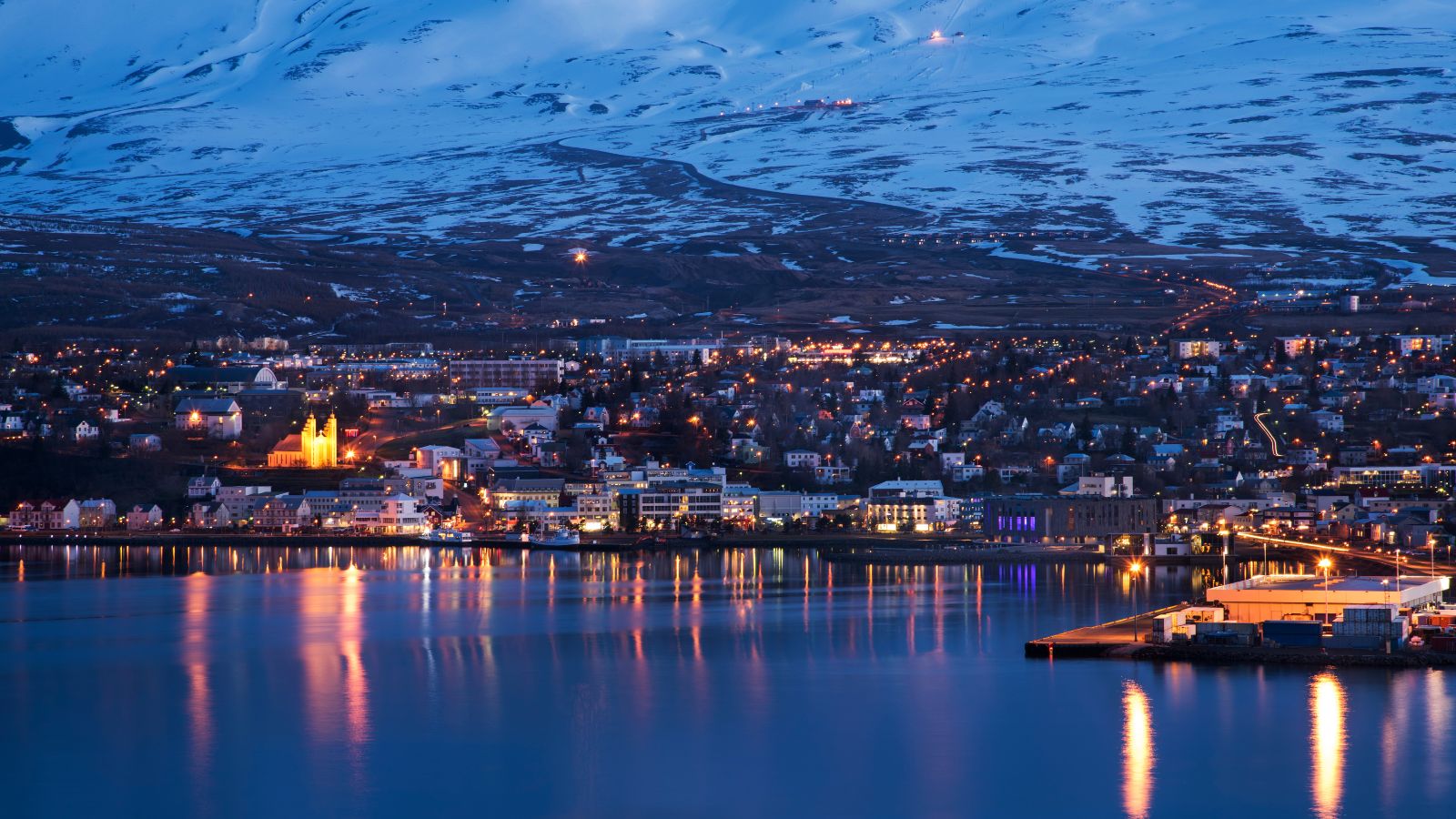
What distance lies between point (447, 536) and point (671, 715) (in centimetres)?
1653

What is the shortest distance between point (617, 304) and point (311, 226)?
34.8 ft

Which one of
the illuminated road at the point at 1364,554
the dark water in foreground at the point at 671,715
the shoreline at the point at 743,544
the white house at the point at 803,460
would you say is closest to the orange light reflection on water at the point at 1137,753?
the dark water in foreground at the point at 671,715

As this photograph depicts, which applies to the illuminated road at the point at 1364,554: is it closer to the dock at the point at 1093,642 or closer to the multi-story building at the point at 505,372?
the dock at the point at 1093,642

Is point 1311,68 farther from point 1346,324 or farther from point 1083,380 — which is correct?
point 1083,380

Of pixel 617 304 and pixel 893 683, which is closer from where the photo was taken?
pixel 893 683

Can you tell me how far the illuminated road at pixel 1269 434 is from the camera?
30.5 metres

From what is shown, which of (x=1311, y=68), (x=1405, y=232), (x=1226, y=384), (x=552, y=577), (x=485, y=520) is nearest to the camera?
(x=552, y=577)

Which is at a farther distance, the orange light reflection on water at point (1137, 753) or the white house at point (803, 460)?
the white house at point (803, 460)

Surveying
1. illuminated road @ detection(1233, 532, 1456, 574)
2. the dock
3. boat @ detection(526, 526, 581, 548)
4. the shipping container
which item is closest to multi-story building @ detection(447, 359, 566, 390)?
boat @ detection(526, 526, 581, 548)

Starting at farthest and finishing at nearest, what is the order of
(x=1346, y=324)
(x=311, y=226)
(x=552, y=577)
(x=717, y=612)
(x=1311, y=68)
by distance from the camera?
(x=1311, y=68) < (x=311, y=226) < (x=1346, y=324) < (x=552, y=577) < (x=717, y=612)

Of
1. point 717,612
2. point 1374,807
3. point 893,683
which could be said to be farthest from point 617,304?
point 1374,807

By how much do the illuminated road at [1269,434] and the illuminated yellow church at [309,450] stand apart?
13.1 m

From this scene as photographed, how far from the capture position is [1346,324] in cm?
4159

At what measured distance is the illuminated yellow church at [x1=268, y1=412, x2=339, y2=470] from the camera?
105ft
